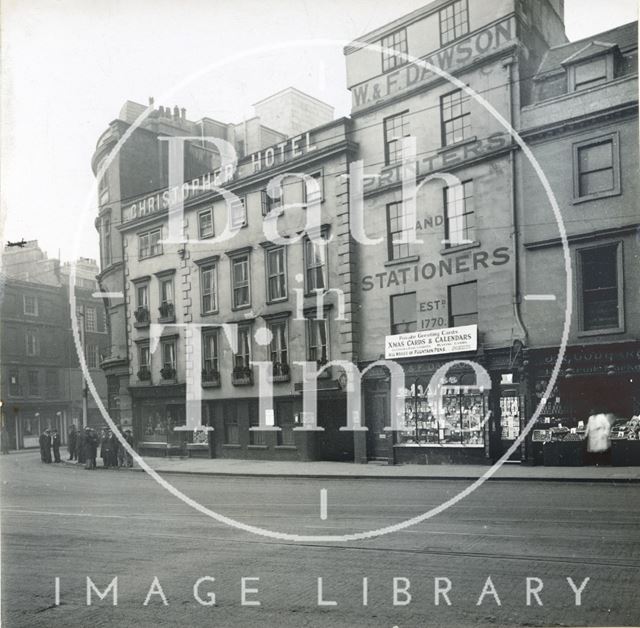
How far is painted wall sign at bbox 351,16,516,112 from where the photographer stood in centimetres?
789

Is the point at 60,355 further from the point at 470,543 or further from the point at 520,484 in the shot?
the point at 520,484

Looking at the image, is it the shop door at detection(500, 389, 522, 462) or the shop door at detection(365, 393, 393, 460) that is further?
the shop door at detection(500, 389, 522, 462)

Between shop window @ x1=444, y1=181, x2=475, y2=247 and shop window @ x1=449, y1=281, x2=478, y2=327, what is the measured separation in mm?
650

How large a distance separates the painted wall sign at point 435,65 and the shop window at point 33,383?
18.2ft

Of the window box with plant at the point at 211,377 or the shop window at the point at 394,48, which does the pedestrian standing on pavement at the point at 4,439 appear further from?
the shop window at the point at 394,48

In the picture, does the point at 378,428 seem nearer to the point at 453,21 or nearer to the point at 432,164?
the point at 432,164

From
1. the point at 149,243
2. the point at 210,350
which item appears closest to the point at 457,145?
the point at 210,350

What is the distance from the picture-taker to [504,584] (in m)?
5.39

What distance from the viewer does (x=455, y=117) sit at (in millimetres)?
8523

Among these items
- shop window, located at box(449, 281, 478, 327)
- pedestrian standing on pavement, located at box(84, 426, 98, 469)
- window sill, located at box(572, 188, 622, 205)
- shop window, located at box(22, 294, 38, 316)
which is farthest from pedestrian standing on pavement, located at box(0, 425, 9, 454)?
window sill, located at box(572, 188, 622, 205)

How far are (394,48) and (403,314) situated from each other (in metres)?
3.50

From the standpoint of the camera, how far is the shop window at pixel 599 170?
28.4 feet

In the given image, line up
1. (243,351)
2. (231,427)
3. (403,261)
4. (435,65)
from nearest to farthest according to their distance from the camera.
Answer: (435,65), (403,261), (243,351), (231,427)

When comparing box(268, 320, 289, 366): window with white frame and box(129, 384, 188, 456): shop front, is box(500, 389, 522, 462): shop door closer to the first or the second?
box(268, 320, 289, 366): window with white frame
